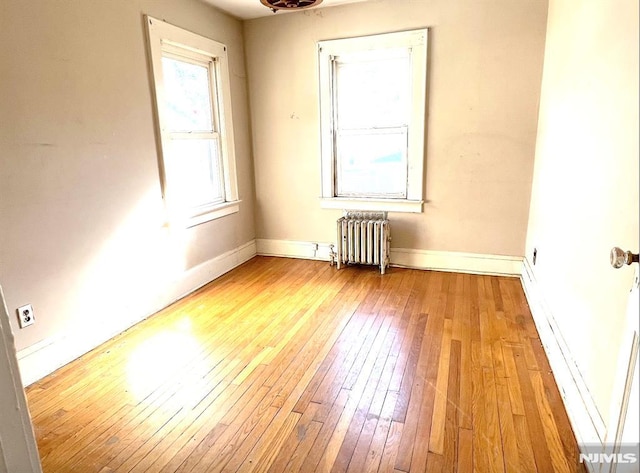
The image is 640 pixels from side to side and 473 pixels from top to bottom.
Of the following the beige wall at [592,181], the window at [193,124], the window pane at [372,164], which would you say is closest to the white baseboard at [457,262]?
the window pane at [372,164]

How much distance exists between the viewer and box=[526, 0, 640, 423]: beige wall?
1.46m

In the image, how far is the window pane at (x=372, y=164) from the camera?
3.90 metres

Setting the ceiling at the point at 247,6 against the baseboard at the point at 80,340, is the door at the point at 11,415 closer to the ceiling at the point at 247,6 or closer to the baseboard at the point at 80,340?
the baseboard at the point at 80,340

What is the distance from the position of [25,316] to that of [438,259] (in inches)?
129

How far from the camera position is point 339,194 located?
4.21 metres

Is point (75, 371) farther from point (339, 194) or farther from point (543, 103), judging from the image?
point (543, 103)

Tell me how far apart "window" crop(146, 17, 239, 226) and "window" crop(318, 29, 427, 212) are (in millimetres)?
974

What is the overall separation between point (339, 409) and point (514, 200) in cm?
256

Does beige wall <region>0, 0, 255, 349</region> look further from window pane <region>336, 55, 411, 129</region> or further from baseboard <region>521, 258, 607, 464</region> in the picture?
baseboard <region>521, 258, 607, 464</region>

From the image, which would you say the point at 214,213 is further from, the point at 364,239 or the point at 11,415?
the point at 11,415

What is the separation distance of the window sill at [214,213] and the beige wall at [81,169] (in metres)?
0.15

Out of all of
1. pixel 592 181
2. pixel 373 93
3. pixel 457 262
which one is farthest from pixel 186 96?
pixel 592 181

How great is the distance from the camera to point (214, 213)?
381 centimetres

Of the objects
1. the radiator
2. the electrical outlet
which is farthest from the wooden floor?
the radiator
